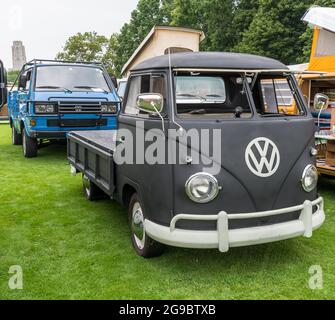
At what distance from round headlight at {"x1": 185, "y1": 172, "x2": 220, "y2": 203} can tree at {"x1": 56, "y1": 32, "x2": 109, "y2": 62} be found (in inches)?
1566

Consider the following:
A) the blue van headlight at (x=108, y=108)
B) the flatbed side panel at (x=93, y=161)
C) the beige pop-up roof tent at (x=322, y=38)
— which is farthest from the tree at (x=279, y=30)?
the flatbed side panel at (x=93, y=161)

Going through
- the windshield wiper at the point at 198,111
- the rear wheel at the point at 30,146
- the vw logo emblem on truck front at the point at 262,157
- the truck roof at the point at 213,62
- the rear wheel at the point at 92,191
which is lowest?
the rear wheel at the point at 92,191

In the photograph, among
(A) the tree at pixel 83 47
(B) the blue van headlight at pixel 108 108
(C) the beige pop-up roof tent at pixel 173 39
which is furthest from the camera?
(A) the tree at pixel 83 47

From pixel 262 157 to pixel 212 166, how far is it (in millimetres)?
477

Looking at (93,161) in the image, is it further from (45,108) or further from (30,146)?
(30,146)

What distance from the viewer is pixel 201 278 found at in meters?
3.73

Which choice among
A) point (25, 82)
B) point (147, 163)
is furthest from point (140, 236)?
point (25, 82)

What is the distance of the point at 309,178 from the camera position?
3873mm

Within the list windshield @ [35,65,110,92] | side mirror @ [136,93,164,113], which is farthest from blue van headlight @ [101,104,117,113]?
side mirror @ [136,93,164,113]

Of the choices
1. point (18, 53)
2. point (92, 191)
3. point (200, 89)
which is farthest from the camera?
point (18, 53)

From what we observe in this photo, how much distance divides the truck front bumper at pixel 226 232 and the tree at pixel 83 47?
39786 millimetres

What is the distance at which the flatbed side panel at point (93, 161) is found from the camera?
4.68 meters

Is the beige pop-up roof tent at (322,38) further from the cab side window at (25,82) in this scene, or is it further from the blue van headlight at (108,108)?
the cab side window at (25,82)
